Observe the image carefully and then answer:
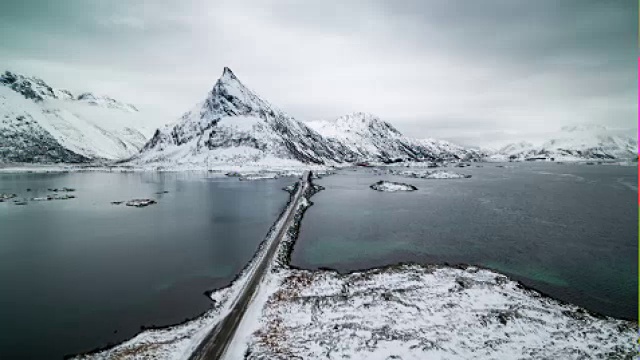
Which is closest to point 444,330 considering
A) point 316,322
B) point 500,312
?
point 500,312

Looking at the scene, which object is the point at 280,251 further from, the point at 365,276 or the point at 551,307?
the point at 551,307

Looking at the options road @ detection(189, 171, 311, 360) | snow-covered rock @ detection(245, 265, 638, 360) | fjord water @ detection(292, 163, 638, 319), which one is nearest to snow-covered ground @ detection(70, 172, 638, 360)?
snow-covered rock @ detection(245, 265, 638, 360)

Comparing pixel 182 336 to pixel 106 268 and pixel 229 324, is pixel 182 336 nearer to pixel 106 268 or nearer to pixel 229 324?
pixel 229 324

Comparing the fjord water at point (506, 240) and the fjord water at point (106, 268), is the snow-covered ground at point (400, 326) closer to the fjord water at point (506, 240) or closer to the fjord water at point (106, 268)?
the fjord water at point (106, 268)

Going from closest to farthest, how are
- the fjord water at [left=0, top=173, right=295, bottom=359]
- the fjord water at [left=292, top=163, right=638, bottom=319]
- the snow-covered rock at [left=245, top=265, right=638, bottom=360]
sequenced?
the snow-covered rock at [left=245, top=265, right=638, bottom=360] < the fjord water at [left=0, top=173, right=295, bottom=359] < the fjord water at [left=292, top=163, right=638, bottom=319]

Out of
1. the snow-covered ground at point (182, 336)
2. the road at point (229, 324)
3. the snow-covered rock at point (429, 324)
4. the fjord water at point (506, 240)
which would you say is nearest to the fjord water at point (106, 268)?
the snow-covered ground at point (182, 336)

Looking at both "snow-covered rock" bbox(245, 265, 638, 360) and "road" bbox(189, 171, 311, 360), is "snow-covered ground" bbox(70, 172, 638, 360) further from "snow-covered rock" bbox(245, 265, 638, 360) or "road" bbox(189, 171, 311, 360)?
"road" bbox(189, 171, 311, 360)
